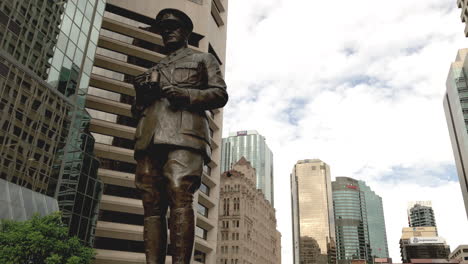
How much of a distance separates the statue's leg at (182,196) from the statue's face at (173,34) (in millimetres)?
1311

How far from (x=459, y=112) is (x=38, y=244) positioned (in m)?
81.7

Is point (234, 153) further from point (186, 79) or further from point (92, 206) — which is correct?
point (186, 79)

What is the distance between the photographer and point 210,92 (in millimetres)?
4020

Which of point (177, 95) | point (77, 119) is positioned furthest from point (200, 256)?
point (177, 95)

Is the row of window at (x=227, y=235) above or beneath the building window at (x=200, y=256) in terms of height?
above

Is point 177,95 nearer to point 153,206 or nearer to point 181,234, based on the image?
point 153,206

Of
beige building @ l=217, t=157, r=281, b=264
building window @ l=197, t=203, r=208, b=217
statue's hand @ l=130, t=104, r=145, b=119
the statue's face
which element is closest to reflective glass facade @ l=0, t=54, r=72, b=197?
statue's hand @ l=130, t=104, r=145, b=119

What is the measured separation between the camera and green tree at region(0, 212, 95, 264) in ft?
62.0

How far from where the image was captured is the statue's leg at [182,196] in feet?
11.7

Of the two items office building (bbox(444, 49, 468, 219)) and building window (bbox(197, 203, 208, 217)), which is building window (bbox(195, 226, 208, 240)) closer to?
building window (bbox(197, 203, 208, 217))

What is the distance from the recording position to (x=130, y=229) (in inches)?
1578

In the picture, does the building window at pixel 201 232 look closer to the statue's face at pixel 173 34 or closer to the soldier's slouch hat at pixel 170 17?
the statue's face at pixel 173 34

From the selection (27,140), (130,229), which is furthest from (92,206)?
(27,140)

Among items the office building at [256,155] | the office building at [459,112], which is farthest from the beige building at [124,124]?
the office building at [256,155]
